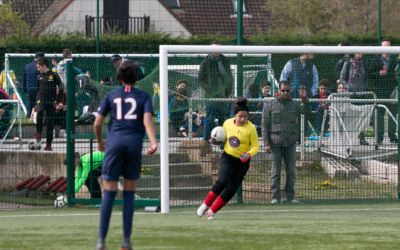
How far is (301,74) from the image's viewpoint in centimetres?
1723

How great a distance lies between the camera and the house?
1104 inches

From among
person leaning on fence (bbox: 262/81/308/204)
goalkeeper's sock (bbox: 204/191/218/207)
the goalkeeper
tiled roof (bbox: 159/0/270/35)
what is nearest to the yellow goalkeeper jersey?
goalkeeper's sock (bbox: 204/191/218/207)

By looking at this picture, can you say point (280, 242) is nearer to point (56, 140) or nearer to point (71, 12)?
point (56, 140)

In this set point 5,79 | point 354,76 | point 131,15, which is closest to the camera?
point 354,76

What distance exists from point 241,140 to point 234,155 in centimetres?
22

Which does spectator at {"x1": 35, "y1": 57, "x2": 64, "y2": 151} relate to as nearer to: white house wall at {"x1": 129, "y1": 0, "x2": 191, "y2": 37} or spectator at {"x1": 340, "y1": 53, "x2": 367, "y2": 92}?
spectator at {"x1": 340, "y1": 53, "x2": 367, "y2": 92}

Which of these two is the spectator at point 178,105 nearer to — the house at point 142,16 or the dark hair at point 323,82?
the dark hair at point 323,82

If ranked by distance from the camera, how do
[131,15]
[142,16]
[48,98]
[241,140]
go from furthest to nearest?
[131,15], [142,16], [48,98], [241,140]

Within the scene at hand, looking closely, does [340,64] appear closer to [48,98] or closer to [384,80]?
[384,80]

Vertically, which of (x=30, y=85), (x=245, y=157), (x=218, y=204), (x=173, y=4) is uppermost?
(x=173, y=4)

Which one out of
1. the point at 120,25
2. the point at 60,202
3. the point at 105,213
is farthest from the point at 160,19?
the point at 105,213

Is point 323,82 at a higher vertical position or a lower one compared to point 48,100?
higher

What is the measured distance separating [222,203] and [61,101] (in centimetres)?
442

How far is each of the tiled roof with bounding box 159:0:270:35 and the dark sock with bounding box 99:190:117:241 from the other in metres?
27.5
